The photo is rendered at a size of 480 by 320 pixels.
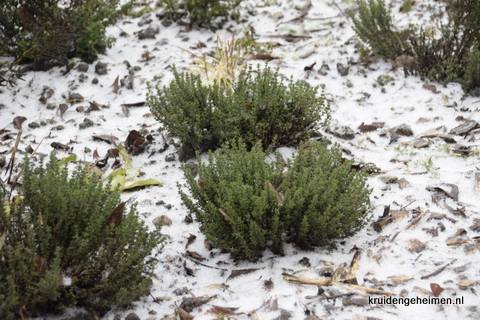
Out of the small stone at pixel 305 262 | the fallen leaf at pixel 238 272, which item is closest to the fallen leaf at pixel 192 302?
the fallen leaf at pixel 238 272

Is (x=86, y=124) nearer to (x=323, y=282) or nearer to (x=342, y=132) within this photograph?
(x=342, y=132)

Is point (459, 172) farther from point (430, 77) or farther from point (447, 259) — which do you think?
point (430, 77)

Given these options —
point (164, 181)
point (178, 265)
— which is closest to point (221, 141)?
point (164, 181)

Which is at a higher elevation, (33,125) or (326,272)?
(326,272)

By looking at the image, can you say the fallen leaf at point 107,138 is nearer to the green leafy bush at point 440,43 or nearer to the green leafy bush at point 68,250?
the green leafy bush at point 68,250

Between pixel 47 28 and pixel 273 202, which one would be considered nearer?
pixel 273 202

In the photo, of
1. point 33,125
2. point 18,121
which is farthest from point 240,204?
point 18,121
